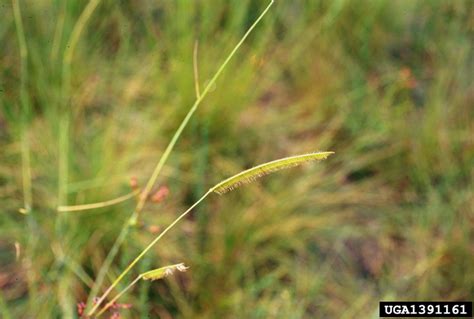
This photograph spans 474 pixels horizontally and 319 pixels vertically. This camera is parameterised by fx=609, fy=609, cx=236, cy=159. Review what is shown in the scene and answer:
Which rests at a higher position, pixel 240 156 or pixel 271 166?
pixel 240 156

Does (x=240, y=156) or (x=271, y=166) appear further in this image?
(x=240, y=156)

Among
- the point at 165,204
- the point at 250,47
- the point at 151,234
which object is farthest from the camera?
the point at 250,47

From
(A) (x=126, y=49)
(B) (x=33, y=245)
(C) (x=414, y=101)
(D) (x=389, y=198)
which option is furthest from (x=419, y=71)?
(B) (x=33, y=245)

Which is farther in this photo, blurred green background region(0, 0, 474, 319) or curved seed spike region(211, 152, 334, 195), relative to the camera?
blurred green background region(0, 0, 474, 319)

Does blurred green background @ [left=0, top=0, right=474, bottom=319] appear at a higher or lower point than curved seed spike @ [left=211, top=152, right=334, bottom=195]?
higher

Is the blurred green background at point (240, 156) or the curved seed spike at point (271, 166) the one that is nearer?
the curved seed spike at point (271, 166)

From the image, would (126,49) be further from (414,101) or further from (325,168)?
(414,101)

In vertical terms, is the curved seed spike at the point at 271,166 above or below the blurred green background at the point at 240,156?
below

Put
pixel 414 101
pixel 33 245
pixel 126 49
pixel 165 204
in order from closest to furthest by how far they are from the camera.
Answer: pixel 33 245
pixel 165 204
pixel 126 49
pixel 414 101
